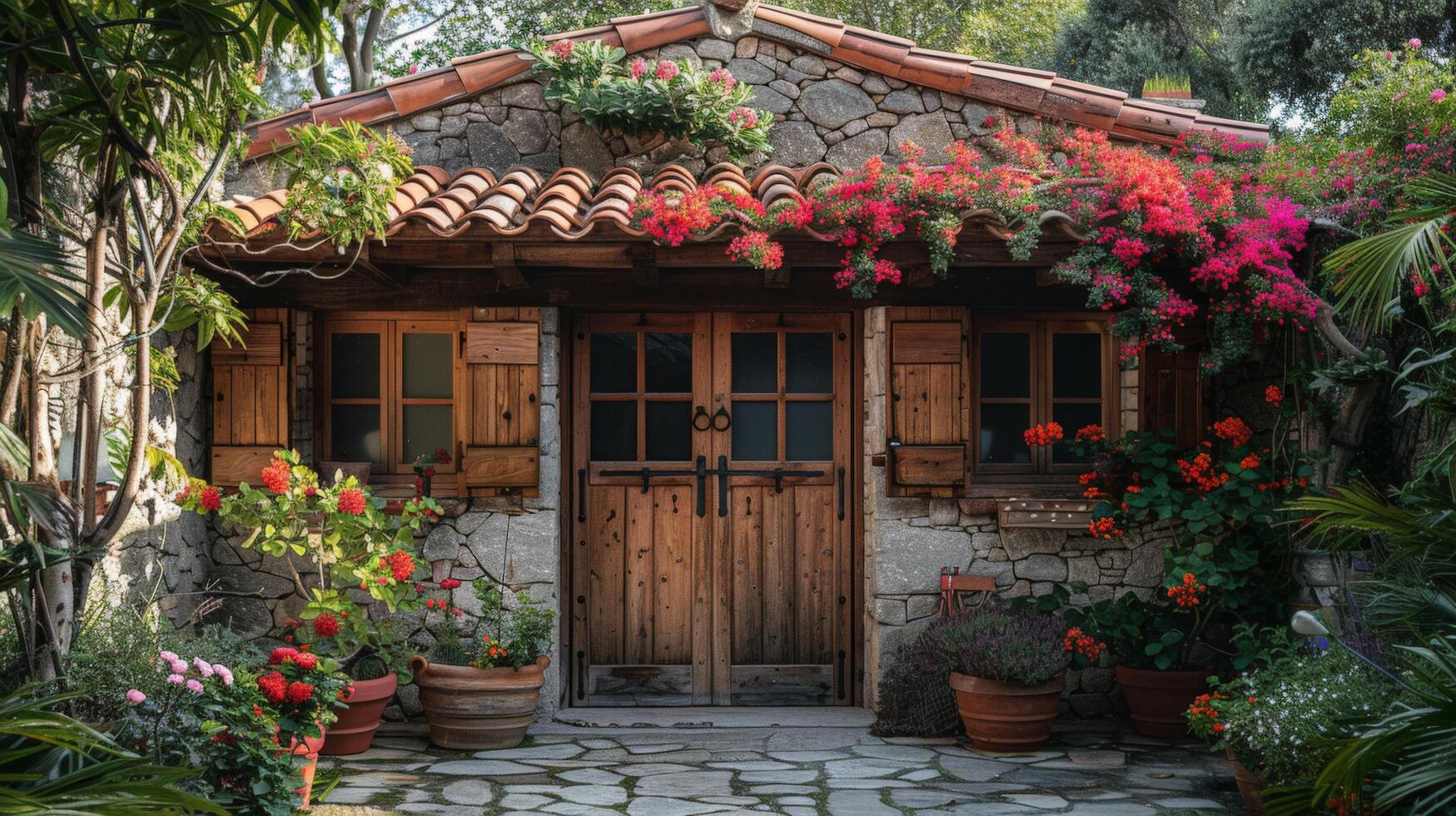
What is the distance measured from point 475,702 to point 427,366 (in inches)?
73.6

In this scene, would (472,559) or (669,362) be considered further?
(669,362)

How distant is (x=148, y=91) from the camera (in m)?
4.02

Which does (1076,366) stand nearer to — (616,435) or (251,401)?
(616,435)

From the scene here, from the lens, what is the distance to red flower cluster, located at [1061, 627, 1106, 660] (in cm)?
583

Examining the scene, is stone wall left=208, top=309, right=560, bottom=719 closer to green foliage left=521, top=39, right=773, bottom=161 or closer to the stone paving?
the stone paving

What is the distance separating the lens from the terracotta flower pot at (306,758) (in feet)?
14.9

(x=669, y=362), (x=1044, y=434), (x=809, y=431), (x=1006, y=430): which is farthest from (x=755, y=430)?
(x=1044, y=434)

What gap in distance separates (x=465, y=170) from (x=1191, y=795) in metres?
4.69

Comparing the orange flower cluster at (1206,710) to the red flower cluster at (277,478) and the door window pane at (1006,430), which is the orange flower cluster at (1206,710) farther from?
the red flower cluster at (277,478)

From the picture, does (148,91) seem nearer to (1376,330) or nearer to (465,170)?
(465,170)

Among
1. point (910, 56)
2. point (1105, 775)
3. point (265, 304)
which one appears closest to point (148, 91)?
point (265, 304)

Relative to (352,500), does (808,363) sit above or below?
above

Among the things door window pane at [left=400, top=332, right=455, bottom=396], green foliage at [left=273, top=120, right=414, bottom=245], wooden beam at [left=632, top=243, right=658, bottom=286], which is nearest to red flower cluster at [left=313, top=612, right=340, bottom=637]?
door window pane at [left=400, top=332, right=455, bottom=396]

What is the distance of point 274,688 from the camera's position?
Answer: 177 inches
